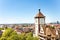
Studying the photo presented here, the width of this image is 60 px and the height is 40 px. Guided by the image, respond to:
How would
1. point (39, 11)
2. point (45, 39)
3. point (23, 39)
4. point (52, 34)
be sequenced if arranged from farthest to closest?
point (39, 11) → point (45, 39) → point (52, 34) → point (23, 39)

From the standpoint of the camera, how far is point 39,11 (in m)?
17.6

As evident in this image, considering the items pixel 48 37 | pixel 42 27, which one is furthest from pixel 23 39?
pixel 42 27

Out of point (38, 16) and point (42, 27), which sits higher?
point (38, 16)

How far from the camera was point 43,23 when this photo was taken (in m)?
17.4

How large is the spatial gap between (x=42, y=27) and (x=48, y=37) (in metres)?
1.98

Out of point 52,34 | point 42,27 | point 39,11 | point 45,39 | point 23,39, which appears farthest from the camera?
point 39,11

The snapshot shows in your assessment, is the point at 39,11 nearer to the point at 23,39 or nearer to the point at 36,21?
the point at 36,21

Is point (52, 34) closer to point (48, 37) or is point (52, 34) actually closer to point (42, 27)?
point (48, 37)

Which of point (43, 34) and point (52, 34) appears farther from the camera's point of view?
point (43, 34)

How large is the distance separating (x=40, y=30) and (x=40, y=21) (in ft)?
3.37

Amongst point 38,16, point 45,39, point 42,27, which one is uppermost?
point 38,16

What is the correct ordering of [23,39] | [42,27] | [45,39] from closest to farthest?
[23,39]
[45,39]
[42,27]

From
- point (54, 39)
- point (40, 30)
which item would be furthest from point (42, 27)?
point (54, 39)

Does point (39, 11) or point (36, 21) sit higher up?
point (39, 11)
